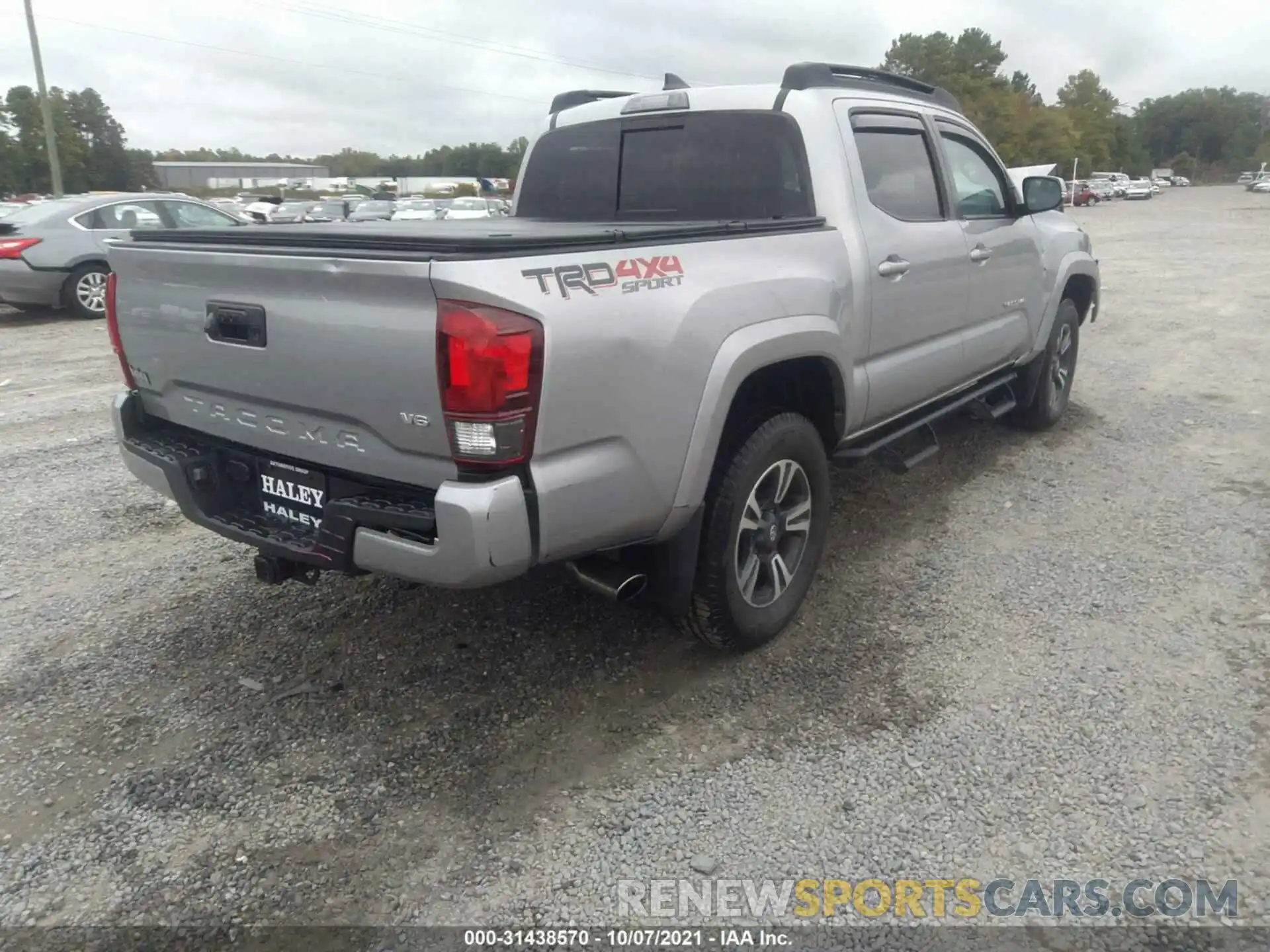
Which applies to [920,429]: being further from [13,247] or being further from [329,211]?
[329,211]

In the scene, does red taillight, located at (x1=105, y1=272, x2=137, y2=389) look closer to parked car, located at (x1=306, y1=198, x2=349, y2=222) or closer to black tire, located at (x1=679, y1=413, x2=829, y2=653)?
black tire, located at (x1=679, y1=413, x2=829, y2=653)

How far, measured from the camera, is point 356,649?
11.6 feet

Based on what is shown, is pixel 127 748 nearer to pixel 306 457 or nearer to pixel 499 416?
pixel 306 457

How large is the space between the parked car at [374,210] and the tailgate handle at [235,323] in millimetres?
21904

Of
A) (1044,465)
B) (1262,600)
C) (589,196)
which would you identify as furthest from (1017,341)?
(589,196)

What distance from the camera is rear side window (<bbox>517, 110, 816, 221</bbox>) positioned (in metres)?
3.82

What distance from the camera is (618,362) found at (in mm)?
2613

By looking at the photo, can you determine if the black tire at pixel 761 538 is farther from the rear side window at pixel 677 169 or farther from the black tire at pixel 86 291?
the black tire at pixel 86 291

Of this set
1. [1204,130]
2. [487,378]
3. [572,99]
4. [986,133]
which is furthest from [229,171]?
[1204,130]

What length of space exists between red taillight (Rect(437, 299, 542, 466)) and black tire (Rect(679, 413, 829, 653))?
922 millimetres

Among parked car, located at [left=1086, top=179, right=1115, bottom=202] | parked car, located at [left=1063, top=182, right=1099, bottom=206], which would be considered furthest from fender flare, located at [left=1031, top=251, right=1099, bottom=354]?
parked car, located at [left=1086, top=179, right=1115, bottom=202]

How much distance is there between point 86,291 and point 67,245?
60 cm

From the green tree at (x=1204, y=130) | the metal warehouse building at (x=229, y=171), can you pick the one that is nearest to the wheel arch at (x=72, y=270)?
the metal warehouse building at (x=229, y=171)

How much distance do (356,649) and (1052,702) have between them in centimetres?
249
